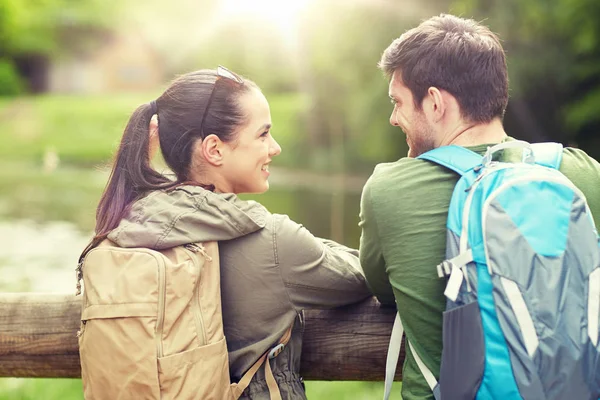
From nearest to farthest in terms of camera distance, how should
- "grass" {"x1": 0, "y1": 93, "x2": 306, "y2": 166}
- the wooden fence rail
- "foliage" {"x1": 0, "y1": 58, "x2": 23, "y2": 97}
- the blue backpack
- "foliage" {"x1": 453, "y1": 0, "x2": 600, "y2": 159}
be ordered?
the blue backpack, the wooden fence rail, "foliage" {"x1": 453, "y1": 0, "x2": 600, "y2": 159}, "grass" {"x1": 0, "y1": 93, "x2": 306, "y2": 166}, "foliage" {"x1": 0, "y1": 58, "x2": 23, "y2": 97}

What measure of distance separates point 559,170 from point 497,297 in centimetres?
40

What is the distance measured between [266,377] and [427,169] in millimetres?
664

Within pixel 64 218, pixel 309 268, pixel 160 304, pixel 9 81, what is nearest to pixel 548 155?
pixel 309 268

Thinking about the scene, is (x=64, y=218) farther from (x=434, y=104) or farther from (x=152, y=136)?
(x=434, y=104)

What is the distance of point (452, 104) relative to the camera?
186 centimetres

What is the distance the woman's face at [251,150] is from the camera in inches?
76.6

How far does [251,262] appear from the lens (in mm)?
1825

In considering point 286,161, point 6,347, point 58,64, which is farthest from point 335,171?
point 58,64

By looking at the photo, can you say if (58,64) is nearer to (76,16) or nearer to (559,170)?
(76,16)

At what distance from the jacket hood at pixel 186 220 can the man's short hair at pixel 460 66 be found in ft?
1.78

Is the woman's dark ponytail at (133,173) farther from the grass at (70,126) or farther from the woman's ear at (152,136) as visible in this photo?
the grass at (70,126)

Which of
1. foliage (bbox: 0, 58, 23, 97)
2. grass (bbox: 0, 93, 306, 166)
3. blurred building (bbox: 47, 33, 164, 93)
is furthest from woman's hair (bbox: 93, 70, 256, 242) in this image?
blurred building (bbox: 47, 33, 164, 93)

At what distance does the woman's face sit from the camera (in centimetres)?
195

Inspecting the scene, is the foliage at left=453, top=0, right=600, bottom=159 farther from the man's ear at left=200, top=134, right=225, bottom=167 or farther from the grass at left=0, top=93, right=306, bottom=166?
the grass at left=0, top=93, right=306, bottom=166
